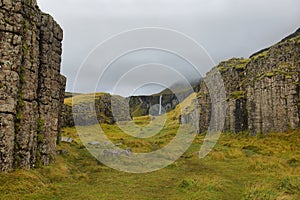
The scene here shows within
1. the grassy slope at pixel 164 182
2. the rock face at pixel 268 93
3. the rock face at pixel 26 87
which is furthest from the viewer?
the rock face at pixel 268 93

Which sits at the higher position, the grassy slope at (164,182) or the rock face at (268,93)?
the rock face at (268,93)

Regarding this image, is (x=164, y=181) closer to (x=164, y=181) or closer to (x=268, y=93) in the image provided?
(x=164, y=181)

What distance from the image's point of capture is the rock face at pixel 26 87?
1593 cm

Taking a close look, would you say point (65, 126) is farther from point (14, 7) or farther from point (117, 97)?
point (14, 7)

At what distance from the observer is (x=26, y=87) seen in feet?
59.2

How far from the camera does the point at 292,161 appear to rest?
24938mm

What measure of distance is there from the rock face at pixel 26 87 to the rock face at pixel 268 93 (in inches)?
1223

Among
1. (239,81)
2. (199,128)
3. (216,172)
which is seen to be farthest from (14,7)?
(199,128)

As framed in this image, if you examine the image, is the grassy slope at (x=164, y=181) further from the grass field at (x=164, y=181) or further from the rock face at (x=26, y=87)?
the rock face at (x=26, y=87)

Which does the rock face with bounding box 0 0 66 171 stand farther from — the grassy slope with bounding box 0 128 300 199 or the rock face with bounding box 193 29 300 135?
the rock face with bounding box 193 29 300 135

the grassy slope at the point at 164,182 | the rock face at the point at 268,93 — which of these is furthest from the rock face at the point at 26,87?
the rock face at the point at 268,93

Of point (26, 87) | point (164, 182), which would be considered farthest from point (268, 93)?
point (26, 87)

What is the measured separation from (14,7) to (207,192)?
14.6 m

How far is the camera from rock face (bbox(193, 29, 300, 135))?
40219 millimetres
